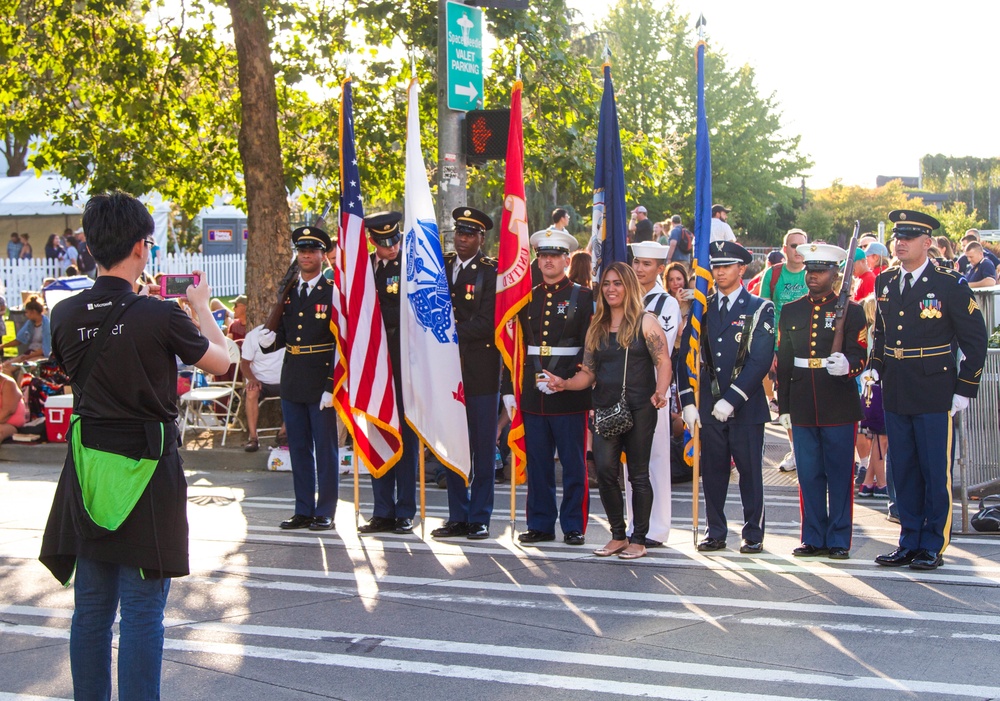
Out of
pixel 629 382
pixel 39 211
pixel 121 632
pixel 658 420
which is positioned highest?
pixel 39 211

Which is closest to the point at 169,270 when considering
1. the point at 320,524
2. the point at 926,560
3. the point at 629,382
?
the point at 320,524

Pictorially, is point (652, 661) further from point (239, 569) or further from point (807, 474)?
point (239, 569)

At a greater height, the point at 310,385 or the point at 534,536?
the point at 310,385

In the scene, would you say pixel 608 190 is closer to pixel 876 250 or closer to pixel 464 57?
pixel 464 57

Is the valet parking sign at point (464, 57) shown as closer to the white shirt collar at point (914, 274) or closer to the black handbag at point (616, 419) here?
the black handbag at point (616, 419)

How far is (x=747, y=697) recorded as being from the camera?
Answer: 5242 mm

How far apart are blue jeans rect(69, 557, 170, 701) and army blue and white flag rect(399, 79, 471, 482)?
189 inches

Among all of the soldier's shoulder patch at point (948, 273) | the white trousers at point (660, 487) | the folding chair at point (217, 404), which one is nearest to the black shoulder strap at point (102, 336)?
the white trousers at point (660, 487)

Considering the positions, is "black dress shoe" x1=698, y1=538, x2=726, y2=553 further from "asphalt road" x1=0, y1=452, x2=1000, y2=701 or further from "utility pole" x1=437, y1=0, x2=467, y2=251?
"utility pole" x1=437, y1=0, x2=467, y2=251

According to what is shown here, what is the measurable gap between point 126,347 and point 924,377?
532cm

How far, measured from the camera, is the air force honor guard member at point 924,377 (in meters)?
7.83

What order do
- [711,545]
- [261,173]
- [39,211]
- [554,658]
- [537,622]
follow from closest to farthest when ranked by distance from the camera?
[554,658], [537,622], [711,545], [261,173], [39,211]

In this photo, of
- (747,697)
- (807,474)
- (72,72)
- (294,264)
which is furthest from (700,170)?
(72,72)

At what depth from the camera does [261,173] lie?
577 inches
